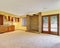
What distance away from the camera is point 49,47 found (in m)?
2.98

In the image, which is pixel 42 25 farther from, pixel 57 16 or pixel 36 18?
pixel 57 16

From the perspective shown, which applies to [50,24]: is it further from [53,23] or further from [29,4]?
[29,4]

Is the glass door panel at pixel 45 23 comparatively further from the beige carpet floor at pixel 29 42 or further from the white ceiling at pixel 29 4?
the beige carpet floor at pixel 29 42

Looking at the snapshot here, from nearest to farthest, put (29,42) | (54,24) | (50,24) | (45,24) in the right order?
(29,42) < (54,24) < (50,24) < (45,24)

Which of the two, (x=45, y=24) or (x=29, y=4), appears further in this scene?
(x=45, y=24)

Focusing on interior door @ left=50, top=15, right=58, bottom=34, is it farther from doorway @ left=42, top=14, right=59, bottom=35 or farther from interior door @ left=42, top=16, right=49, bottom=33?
interior door @ left=42, top=16, right=49, bottom=33

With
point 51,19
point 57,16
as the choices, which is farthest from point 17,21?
point 57,16

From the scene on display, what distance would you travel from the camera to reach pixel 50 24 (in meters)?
6.99

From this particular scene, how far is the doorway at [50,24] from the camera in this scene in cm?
655

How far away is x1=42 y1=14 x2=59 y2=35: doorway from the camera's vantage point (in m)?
6.55

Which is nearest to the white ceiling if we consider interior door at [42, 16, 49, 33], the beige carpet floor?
interior door at [42, 16, 49, 33]

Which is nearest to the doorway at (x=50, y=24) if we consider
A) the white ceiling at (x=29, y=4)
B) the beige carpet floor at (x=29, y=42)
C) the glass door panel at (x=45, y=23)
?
the glass door panel at (x=45, y=23)

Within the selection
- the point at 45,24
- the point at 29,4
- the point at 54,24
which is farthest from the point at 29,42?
the point at 45,24

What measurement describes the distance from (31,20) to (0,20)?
11.9 ft
